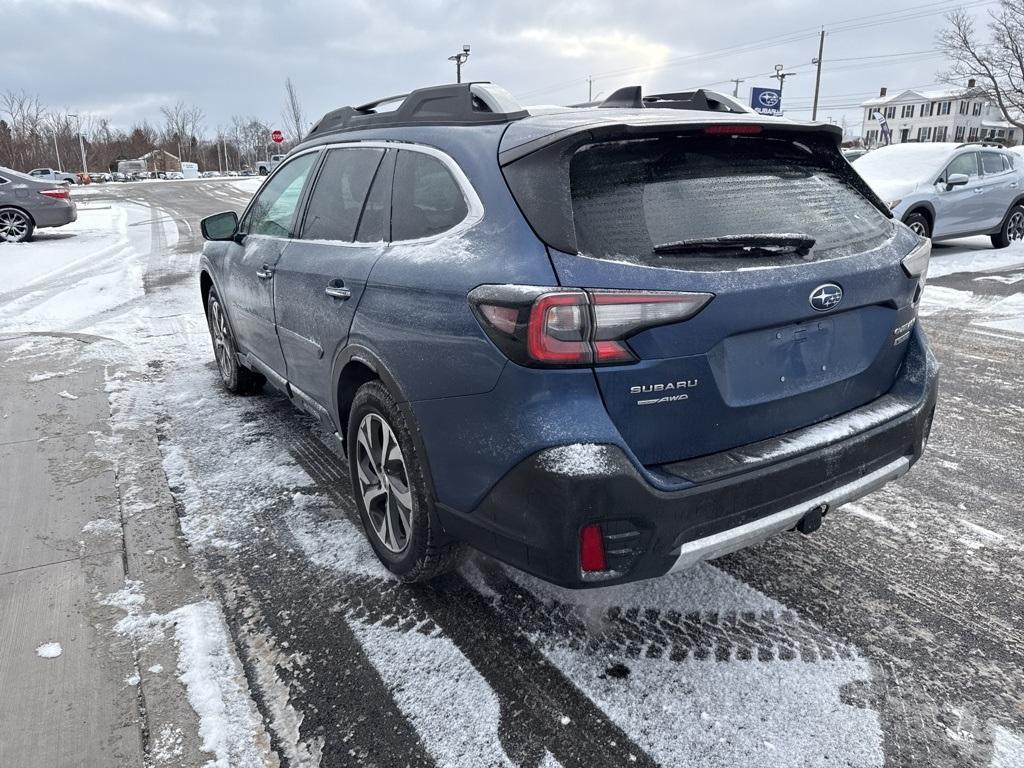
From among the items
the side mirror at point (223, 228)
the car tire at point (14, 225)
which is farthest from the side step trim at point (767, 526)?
the car tire at point (14, 225)

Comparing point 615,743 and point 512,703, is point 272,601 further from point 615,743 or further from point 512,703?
point 615,743

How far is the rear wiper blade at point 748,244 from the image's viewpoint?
2.13 metres

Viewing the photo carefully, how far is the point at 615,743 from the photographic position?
81.4 inches

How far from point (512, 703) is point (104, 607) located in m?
1.66

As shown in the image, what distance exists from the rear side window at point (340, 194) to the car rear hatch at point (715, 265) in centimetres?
99

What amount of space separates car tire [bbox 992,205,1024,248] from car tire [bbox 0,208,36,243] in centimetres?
1817

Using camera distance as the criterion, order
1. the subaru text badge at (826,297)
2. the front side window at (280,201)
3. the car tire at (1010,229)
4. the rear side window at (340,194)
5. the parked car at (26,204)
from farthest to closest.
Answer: the parked car at (26,204) < the car tire at (1010,229) < the front side window at (280,201) < the rear side window at (340,194) < the subaru text badge at (826,297)

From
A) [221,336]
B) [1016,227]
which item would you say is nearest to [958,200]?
[1016,227]

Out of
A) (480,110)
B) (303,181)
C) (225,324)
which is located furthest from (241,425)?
(480,110)

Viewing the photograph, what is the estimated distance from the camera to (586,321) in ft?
6.46

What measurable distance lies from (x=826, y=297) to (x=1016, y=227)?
1260 centimetres

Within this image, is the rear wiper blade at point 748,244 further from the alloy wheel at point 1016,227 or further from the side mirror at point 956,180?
the alloy wheel at point 1016,227

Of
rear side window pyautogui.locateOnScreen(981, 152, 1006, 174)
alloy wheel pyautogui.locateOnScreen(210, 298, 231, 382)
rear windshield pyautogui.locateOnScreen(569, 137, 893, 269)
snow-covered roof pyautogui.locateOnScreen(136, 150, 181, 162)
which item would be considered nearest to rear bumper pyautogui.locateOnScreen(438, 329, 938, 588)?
rear windshield pyautogui.locateOnScreen(569, 137, 893, 269)

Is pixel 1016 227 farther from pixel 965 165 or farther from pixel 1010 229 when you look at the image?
pixel 965 165
